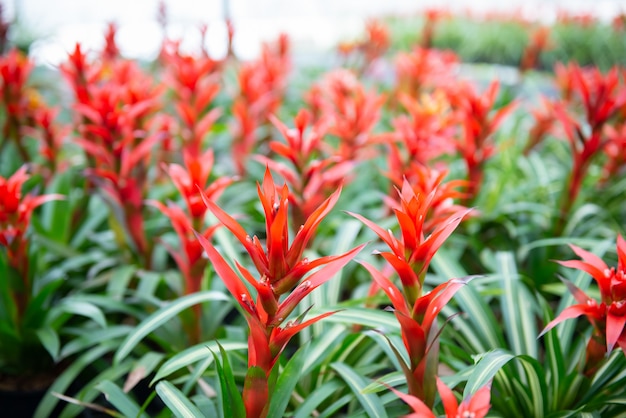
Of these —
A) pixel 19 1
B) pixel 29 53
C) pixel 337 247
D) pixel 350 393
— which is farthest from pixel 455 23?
pixel 350 393

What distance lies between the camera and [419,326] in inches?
41.4

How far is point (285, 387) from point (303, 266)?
1.23 feet

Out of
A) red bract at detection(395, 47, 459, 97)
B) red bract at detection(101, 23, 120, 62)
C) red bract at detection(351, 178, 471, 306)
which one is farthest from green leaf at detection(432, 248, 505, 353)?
red bract at detection(101, 23, 120, 62)

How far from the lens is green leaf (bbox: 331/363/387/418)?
1202 millimetres

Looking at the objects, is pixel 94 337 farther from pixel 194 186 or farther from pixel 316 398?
pixel 316 398

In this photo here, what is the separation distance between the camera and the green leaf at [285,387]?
1.20 metres

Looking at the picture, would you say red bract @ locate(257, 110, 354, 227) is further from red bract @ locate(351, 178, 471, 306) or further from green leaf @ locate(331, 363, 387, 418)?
red bract @ locate(351, 178, 471, 306)

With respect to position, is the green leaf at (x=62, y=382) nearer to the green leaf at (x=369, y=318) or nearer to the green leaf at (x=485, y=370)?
the green leaf at (x=369, y=318)

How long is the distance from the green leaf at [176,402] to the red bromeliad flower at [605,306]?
30.3 inches

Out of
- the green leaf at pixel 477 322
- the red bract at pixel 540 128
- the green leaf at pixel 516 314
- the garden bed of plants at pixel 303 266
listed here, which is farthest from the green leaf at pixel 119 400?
the red bract at pixel 540 128

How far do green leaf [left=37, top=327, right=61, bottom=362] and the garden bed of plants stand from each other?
35 mm

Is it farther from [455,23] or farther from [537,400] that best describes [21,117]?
[455,23]

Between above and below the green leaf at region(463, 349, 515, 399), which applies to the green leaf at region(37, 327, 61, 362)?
below

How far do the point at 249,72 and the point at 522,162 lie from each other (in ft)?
5.55
